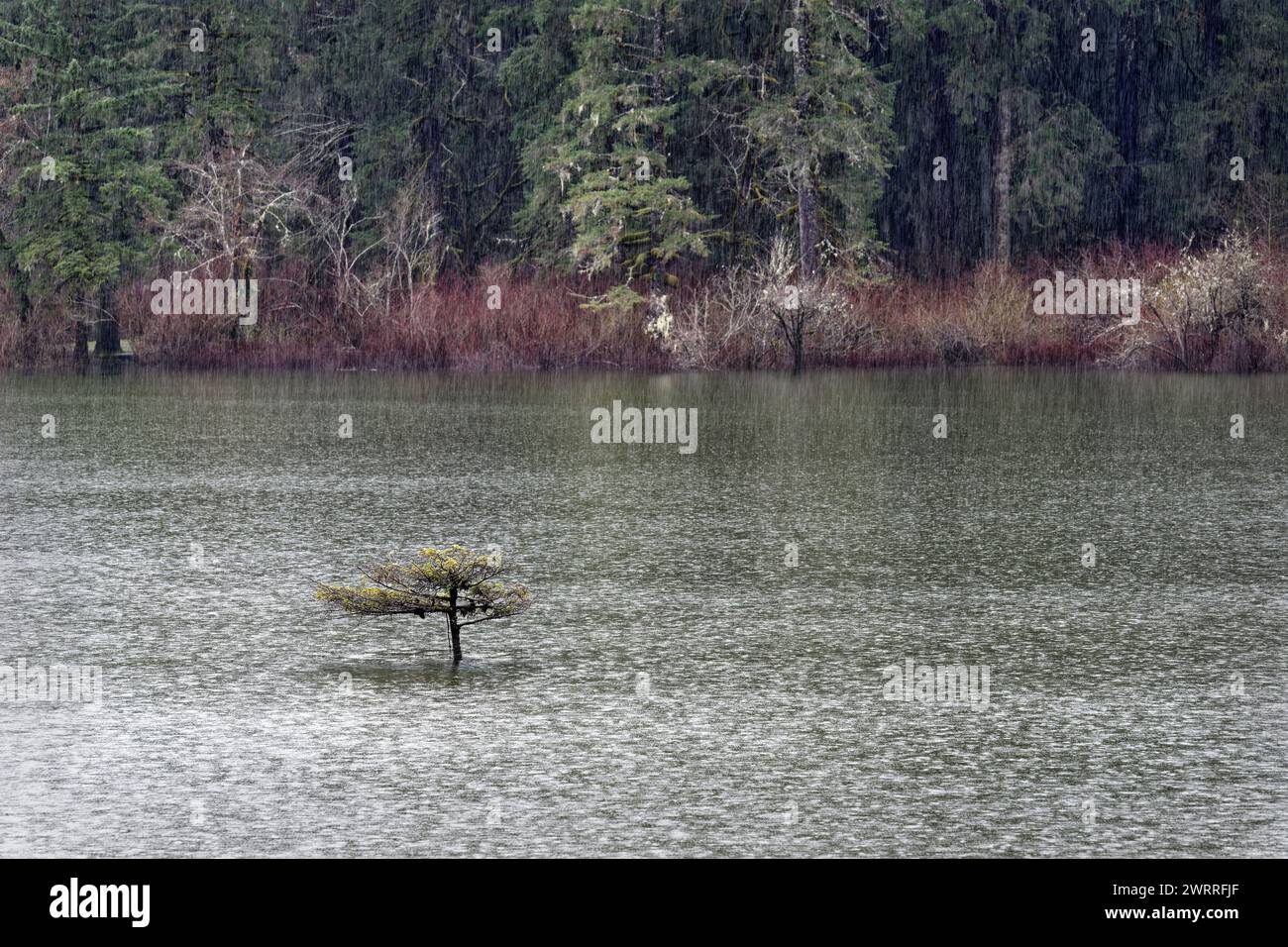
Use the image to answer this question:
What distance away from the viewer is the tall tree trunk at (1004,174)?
5806 centimetres

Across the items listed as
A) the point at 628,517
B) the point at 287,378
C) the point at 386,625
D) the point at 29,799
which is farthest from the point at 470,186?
the point at 29,799

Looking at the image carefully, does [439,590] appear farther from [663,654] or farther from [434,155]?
[434,155]

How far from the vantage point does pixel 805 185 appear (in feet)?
159

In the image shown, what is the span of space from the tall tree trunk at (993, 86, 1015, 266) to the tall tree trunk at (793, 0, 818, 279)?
1023 centimetres

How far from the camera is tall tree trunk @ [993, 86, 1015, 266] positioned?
58062 millimetres

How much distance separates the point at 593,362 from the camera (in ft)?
147

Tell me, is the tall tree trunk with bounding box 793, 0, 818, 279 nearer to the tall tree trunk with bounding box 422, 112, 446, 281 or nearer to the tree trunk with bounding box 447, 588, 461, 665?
the tall tree trunk with bounding box 422, 112, 446, 281

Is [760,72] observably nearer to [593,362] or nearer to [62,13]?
[593,362]

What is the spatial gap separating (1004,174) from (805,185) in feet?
39.7

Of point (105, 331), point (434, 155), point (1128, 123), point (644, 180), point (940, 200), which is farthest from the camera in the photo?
point (1128, 123)

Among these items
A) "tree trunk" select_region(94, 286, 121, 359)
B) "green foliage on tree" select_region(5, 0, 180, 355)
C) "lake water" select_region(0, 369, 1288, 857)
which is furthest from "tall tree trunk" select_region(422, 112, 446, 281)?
"lake water" select_region(0, 369, 1288, 857)

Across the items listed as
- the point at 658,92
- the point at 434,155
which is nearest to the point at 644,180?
the point at 658,92
